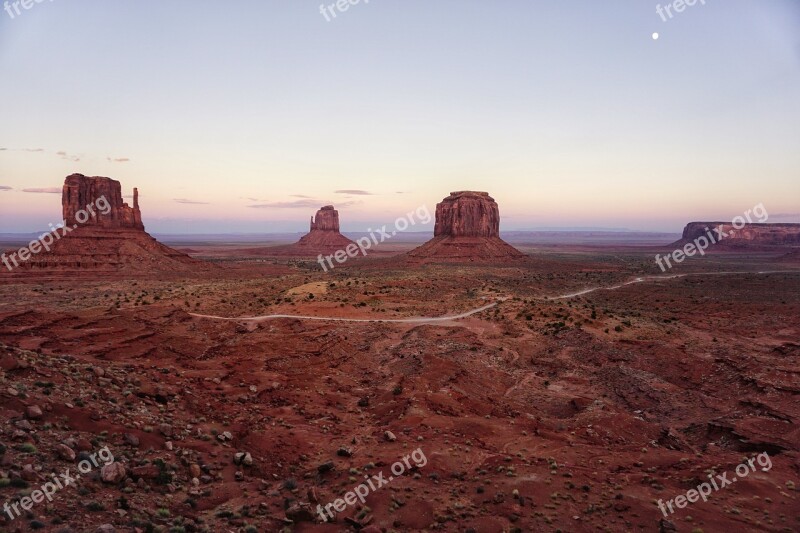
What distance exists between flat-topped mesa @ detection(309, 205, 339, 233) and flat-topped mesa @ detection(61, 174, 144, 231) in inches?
4184

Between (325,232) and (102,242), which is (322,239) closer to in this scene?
(325,232)

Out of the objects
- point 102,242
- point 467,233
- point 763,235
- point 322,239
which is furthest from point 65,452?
point 763,235

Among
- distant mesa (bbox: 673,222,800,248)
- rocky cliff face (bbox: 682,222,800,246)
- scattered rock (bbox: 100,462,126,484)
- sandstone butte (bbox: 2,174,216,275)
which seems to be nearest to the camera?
scattered rock (bbox: 100,462,126,484)

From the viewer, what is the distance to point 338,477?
1423 centimetres

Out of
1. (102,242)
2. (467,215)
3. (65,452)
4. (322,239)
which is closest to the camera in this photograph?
(65,452)

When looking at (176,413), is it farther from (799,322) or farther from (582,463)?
(799,322)

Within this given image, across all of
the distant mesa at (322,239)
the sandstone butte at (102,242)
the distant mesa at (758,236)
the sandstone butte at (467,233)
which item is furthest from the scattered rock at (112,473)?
the distant mesa at (758,236)

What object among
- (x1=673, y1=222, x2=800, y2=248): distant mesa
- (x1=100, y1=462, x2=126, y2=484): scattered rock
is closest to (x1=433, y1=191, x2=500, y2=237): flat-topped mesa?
(x1=100, y1=462, x2=126, y2=484): scattered rock

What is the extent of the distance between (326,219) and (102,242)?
117 m

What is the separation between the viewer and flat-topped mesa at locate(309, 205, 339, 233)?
197 metres

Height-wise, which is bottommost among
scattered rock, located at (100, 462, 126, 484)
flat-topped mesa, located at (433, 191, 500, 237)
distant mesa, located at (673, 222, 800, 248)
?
scattered rock, located at (100, 462, 126, 484)

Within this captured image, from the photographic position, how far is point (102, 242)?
84.8 m

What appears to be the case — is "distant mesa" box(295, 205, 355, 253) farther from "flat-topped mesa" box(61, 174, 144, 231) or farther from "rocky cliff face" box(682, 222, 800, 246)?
"rocky cliff face" box(682, 222, 800, 246)

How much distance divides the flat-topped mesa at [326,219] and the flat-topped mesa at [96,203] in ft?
349
